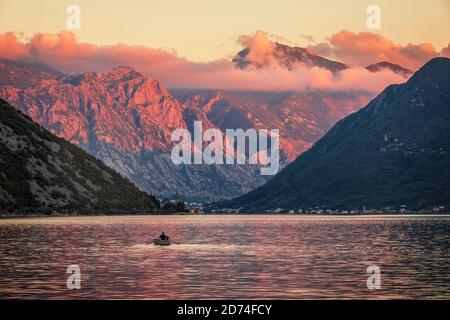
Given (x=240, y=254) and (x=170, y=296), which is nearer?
(x=170, y=296)

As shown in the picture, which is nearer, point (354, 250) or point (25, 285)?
point (25, 285)

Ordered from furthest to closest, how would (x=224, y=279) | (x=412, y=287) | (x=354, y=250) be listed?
(x=354, y=250), (x=224, y=279), (x=412, y=287)

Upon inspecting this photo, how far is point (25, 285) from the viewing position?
111500 millimetres

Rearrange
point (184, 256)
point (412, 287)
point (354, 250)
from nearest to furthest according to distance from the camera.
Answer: point (412, 287), point (184, 256), point (354, 250)

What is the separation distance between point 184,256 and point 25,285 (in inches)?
2507
